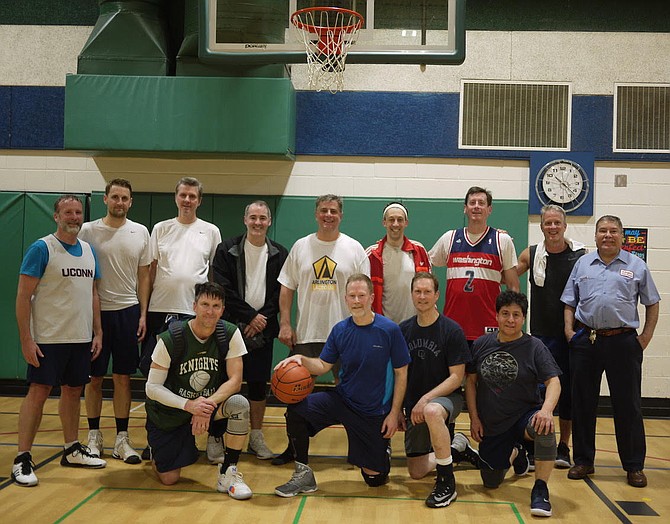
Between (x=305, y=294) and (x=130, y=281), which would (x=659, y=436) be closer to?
(x=305, y=294)

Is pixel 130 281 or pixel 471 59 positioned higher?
pixel 471 59

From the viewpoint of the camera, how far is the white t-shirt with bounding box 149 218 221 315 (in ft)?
16.4

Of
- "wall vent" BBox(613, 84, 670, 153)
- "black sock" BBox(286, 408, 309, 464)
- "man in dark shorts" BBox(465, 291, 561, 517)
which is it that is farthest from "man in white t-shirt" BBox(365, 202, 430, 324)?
"wall vent" BBox(613, 84, 670, 153)

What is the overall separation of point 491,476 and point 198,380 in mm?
1923

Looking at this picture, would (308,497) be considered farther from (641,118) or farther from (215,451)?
(641,118)

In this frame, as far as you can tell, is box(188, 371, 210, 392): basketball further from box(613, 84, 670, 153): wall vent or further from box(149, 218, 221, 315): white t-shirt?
box(613, 84, 670, 153): wall vent

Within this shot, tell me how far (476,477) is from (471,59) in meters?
4.49

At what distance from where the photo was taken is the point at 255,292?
5.08 meters

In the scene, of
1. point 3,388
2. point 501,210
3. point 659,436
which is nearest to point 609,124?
point 501,210

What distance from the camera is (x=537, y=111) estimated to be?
24.3 ft

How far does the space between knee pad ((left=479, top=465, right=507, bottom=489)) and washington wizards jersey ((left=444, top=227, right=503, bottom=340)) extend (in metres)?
0.95

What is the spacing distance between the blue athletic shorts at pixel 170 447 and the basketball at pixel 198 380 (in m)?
0.27

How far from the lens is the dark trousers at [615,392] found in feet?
15.1

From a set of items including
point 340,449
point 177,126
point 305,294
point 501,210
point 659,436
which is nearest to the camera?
point 305,294
